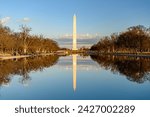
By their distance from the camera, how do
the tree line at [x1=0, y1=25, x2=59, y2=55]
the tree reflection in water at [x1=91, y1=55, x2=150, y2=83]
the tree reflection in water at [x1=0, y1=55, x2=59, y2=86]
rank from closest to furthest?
1. the tree reflection in water at [x1=0, y1=55, x2=59, y2=86]
2. the tree reflection in water at [x1=91, y1=55, x2=150, y2=83]
3. the tree line at [x1=0, y1=25, x2=59, y2=55]

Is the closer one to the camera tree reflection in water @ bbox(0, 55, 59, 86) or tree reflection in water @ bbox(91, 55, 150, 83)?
tree reflection in water @ bbox(0, 55, 59, 86)

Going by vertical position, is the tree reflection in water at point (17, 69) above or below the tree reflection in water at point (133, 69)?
above

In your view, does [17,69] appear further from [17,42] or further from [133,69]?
[17,42]

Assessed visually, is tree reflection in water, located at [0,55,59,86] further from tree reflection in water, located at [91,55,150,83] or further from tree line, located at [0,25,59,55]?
tree line, located at [0,25,59,55]

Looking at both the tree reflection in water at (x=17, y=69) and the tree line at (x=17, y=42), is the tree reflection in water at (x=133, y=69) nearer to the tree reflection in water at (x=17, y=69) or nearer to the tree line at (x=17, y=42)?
the tree reflection in water at (x=17, y=69)

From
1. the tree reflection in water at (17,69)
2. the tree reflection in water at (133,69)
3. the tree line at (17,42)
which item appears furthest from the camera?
the tree line at (17,42)

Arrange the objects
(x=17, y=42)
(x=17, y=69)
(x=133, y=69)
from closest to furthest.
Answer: (x=17, y=69)
(x=133, y=69)
(x=17, y=42)

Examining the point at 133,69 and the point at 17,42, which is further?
the point at 17,42

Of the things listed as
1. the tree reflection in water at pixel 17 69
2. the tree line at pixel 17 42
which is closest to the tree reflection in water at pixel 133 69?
the tree reflection in water at pixel 17 69

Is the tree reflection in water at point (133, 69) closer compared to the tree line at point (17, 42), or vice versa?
the tree reflection in water at point (133, 69)

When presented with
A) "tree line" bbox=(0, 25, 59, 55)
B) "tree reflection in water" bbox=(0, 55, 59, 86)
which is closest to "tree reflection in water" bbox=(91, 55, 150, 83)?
"tree reflection in water" bbox=(0, 55, 59, 86)

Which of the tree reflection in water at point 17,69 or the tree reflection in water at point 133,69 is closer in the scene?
the tree reflection in water at point 17,69

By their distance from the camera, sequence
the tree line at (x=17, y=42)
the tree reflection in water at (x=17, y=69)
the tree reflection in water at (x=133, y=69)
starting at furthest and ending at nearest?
the tree line at (x=17, y=42) < the tree reflection in water at (x=133, y=69) < the tree reflection in water at (x=17, y=69)

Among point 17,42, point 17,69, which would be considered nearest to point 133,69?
point 17,69
